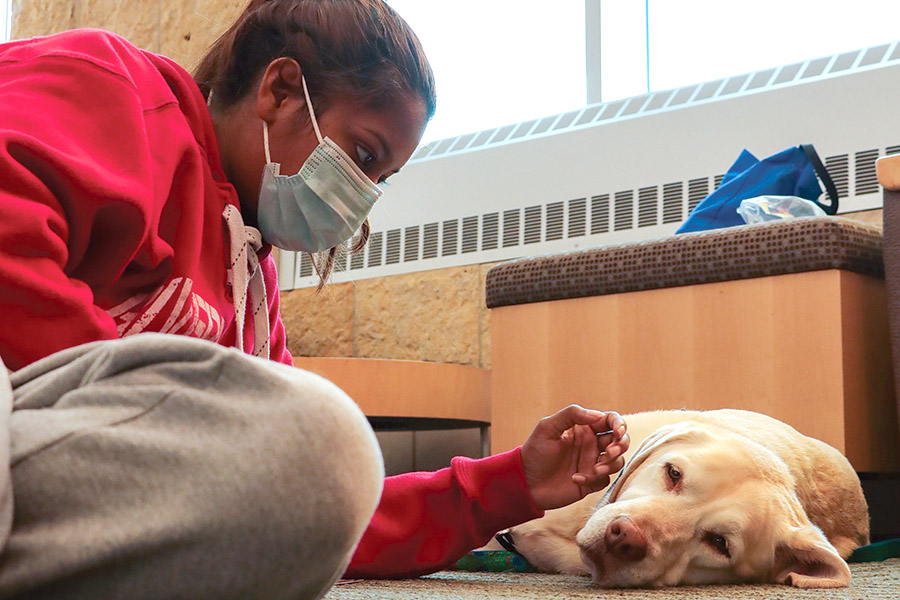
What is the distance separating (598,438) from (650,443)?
17.1 inches

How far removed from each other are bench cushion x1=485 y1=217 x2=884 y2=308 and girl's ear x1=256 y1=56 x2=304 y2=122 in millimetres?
1209

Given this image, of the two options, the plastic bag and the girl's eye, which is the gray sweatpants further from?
the plastic bag

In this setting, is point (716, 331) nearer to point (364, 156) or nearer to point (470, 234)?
point (364, 156)

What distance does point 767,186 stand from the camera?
8.14 feet

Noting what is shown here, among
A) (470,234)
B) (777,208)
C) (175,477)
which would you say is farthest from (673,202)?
(175,477)

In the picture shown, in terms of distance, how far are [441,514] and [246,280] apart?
1.35 feet

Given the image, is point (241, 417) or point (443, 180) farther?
point (443, 180)

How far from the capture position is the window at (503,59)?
3471 millimetres

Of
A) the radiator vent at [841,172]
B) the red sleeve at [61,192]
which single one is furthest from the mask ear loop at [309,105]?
the radiator vent at [841,172]

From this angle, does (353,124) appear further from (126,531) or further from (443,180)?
(443,180)

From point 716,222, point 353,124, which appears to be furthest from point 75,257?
point 716,222

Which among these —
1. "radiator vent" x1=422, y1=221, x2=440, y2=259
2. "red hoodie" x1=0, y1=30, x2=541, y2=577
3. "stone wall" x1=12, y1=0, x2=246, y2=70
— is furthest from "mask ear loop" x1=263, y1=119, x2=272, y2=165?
"stone wall" x1=12, y1=0, x2=246, y2=70

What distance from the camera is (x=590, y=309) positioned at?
229cm

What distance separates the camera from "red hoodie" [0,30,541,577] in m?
0.69
